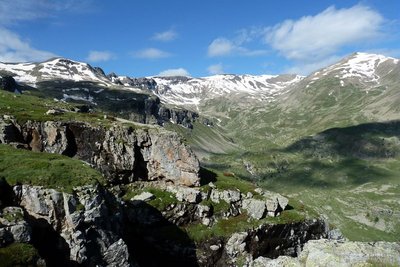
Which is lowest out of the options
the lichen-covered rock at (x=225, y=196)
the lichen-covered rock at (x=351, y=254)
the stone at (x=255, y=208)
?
the stone at (x=255, y=208)

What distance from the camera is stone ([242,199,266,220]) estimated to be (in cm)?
7800

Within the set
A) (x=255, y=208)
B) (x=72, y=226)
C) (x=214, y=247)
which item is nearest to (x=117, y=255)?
(x=72, y=226)

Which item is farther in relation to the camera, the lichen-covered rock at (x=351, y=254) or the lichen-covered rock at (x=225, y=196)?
the lichen-covered rock at (x=225, y=196)

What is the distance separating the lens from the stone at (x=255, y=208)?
7800 cm

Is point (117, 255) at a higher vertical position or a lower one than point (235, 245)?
higher

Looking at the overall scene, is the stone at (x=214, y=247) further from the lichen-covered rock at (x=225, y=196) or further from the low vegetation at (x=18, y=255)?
the low vegetation at (x=18, y=255)

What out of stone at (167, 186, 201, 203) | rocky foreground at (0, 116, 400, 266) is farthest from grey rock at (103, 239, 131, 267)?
stone at (167, 186, 201, 203)

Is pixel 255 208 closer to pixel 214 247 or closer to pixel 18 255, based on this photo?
pixel 214 247

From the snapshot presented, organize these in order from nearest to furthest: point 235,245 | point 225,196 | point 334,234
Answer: point 235,245
point 225,196
point 334,234

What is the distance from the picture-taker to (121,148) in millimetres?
79188

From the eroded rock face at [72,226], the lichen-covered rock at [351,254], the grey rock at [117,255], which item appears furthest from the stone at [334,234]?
the eroded rock face at [72,226]

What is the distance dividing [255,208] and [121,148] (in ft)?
96.7

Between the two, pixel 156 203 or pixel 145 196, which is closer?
pixel 156 203

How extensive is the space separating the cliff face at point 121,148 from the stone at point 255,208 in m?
11.0
